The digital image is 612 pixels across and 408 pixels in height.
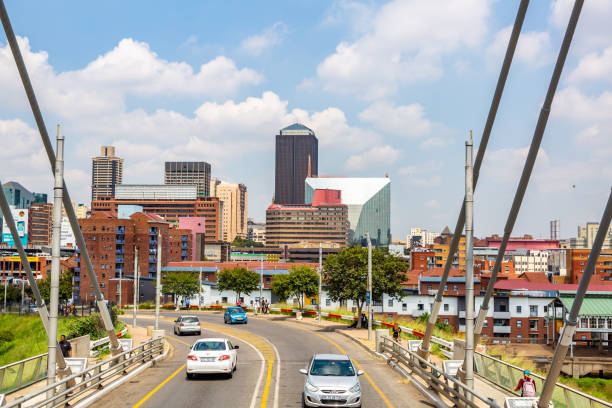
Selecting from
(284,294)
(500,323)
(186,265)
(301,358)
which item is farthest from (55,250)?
(186,265)

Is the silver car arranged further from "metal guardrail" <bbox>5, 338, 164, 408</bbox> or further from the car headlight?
"metal guardrail" <bbox>5, 338, 164, 408</bbox>

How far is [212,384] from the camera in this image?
76.8 ft

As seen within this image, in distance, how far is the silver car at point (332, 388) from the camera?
18.2 meters

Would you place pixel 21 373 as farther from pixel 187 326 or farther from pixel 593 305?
pixel 593 305

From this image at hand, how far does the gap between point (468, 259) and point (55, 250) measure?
472 inches

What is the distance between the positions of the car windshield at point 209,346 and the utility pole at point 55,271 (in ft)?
25.7

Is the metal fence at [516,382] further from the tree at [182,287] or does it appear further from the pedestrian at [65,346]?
the tree at [182,287]

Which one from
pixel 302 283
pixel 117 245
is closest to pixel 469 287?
pixel 302 283

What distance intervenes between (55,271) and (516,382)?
14.4m

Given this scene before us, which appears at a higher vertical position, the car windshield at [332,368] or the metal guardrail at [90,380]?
the car windshield at [332,368]

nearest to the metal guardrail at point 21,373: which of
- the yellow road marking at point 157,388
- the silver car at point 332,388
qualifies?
the yellow road marking at point 157,388

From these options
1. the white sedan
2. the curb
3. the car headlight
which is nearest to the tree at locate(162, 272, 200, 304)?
the curb

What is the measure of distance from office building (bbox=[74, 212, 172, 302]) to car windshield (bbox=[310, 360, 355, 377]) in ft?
430

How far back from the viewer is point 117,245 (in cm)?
14900
